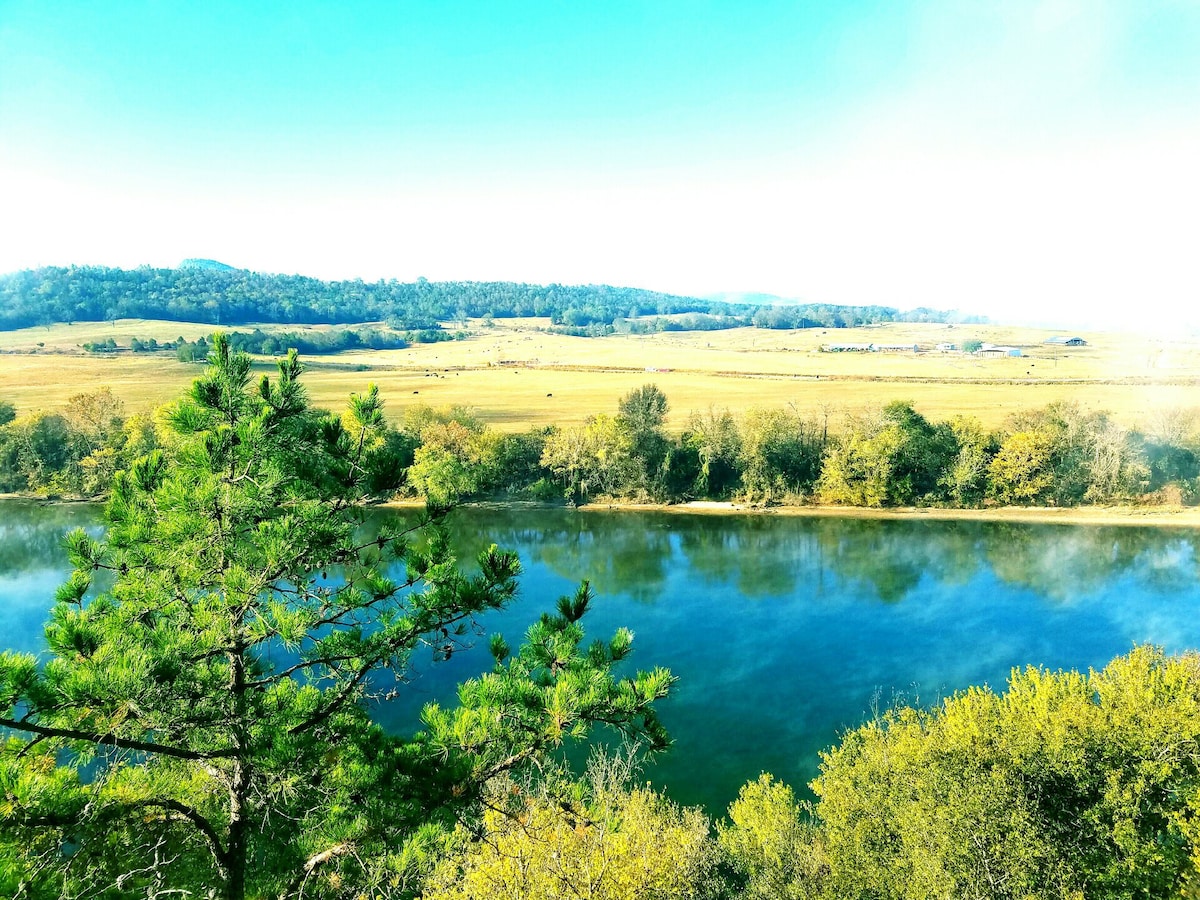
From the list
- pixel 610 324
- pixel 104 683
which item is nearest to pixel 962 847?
pixel 104 683

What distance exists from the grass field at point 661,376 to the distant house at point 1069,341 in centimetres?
157

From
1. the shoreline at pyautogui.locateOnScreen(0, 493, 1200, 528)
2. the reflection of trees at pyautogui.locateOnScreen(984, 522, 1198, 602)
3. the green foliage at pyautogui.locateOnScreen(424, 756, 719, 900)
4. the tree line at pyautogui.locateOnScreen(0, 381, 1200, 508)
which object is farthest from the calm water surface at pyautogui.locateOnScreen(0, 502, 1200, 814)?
the green foliage at pyautogui.locateOnScreen(424, 756, 719, 900)

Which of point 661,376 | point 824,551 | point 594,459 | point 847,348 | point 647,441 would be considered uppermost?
point 847,348

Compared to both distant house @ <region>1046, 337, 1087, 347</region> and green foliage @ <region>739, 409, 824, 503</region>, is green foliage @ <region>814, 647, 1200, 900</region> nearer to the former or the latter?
green foliage @ <region>739, 409, 824, 503</region>

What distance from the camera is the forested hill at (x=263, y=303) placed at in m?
93.7

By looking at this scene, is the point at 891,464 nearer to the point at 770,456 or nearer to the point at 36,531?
the point at 770,456

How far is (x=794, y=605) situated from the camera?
91.2 feet

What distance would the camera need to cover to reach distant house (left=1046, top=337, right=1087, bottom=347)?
96.3 meters

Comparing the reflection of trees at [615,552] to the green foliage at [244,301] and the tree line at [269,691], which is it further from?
the green foliage at [244,301]

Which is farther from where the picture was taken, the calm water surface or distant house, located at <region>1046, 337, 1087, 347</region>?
distant house, located at <region>1046, 337, 1087, 347</region>

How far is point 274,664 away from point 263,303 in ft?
440

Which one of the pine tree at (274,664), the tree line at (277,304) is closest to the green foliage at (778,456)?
the pine tree at (274,664)

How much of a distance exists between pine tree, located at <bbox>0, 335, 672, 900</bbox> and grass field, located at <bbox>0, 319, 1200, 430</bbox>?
33222 millimetres

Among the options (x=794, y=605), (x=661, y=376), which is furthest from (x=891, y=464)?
(x=661, y=376)
